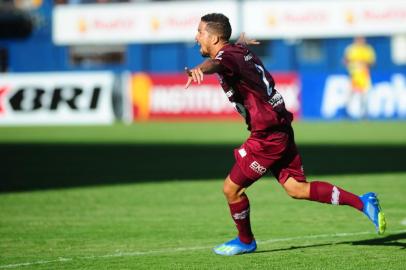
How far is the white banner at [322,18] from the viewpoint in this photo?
4078cm

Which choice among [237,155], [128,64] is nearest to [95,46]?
[128,64]

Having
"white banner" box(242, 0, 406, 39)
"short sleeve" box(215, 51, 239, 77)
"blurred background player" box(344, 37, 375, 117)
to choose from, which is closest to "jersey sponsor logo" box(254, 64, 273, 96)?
"short sleeve" box(215, 51, 239, 77)

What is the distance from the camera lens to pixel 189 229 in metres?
10.8

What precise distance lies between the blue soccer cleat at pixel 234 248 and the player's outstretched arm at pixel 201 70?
174 centimetres

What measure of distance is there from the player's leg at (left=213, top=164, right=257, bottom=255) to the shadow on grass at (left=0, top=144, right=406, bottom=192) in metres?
6.43

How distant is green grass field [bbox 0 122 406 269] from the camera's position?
29.4ft

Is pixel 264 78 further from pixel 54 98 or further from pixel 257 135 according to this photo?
pixel 54 98

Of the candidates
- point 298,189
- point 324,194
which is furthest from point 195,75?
point 324,194

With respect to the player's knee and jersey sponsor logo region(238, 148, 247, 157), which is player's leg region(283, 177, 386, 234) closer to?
the player's knee

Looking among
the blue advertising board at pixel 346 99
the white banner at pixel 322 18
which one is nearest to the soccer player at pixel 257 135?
the blue advertising board at pixel 346 99

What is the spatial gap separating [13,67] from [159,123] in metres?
13.4

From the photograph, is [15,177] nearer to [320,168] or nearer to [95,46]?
[320,168]

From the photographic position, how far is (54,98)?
99.9 feet

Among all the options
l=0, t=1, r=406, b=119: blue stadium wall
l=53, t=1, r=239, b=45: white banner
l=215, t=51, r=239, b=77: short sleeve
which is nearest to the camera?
l=215, t=51, r=239, b=77: short sleeve
